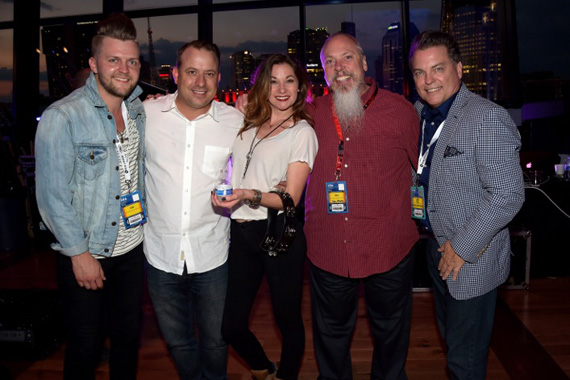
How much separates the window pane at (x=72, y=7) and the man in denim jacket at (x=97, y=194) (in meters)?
8.04

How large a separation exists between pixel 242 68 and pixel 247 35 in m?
0.66

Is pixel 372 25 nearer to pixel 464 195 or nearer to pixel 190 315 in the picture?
pixel 464 195

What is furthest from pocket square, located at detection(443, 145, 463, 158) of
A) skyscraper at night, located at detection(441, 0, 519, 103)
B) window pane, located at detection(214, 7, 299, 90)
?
skyscraper at night, located at detection(441, 0, 519, 103)

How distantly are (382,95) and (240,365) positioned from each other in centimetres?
A: 195

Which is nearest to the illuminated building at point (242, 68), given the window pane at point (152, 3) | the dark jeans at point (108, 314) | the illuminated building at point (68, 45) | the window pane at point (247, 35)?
the window pane at point (247, 35)

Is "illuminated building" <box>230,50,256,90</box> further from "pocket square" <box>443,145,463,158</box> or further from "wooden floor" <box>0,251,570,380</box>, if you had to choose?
"pocket square" <box>443,145,463,158</box>

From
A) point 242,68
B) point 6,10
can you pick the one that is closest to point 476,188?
point 242,68

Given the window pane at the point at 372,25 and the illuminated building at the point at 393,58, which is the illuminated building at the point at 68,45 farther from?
the illuminated building at the point at 393,58

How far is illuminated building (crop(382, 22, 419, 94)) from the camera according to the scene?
316 inches

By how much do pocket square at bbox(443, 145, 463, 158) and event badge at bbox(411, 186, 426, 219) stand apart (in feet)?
0.89

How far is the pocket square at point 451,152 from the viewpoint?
181 cm

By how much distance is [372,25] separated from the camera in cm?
804

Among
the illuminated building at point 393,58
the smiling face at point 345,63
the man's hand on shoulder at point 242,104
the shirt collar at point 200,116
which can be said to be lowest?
the shirt collar at point 200,116

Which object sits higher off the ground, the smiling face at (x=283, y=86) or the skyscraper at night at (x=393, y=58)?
the skyscraper at night at (x=393, y=58)
